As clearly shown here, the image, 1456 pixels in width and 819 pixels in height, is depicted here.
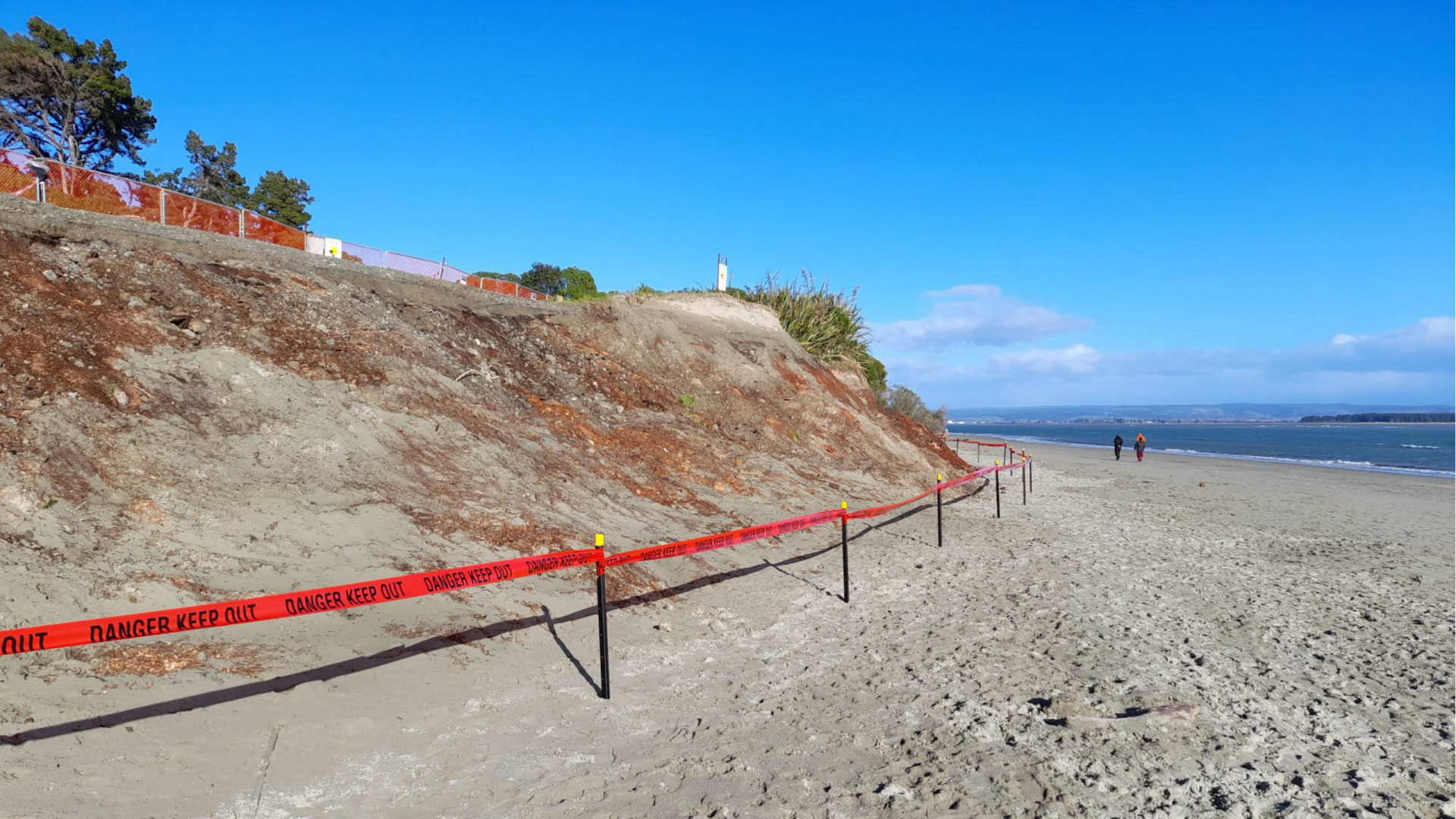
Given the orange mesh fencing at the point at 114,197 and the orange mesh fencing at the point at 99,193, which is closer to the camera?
the orange mesh fencing at the point at 114,197

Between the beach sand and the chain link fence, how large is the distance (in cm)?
1102

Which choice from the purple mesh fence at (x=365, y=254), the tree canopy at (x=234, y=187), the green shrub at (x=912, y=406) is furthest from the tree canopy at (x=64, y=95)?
the green shrub at (x=912, y=406)

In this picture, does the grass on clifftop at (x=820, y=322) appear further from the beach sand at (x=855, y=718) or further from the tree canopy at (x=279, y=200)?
the tree canopy at (x=279, y=200)

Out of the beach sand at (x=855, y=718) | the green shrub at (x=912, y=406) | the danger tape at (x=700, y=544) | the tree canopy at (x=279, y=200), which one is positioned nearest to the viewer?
the beach sand at (x=855, y=718)

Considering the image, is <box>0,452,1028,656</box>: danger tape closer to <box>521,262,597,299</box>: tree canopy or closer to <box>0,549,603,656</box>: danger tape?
<box>0,549,603,656</box>: danger tape

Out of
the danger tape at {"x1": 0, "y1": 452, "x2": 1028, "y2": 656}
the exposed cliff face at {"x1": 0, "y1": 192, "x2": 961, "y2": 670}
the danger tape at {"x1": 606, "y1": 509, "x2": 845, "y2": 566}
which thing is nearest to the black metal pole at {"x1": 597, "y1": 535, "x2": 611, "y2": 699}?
the danger tape at {"x1": 0, "y1": 452, "x2": 1028, "y2": 656}

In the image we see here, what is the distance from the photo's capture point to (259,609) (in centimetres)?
450

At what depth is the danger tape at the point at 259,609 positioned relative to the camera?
3793 millimetres

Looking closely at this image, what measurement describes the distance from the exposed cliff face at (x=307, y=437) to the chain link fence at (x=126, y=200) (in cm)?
159

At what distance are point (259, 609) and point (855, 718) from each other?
4.10 m

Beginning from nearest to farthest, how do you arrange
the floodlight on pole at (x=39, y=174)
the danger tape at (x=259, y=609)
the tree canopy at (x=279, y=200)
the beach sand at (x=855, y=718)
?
the danger tape at (x=259, y=609)
the beach sand at (x=855, y=718)
the floodlight on pole at (x=39, y=174)
the tree canopy at (x=279, y=200)

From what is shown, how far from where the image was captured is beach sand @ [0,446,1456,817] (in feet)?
13.5

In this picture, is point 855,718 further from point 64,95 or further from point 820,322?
point 64,95

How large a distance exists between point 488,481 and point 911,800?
652 centimetres
